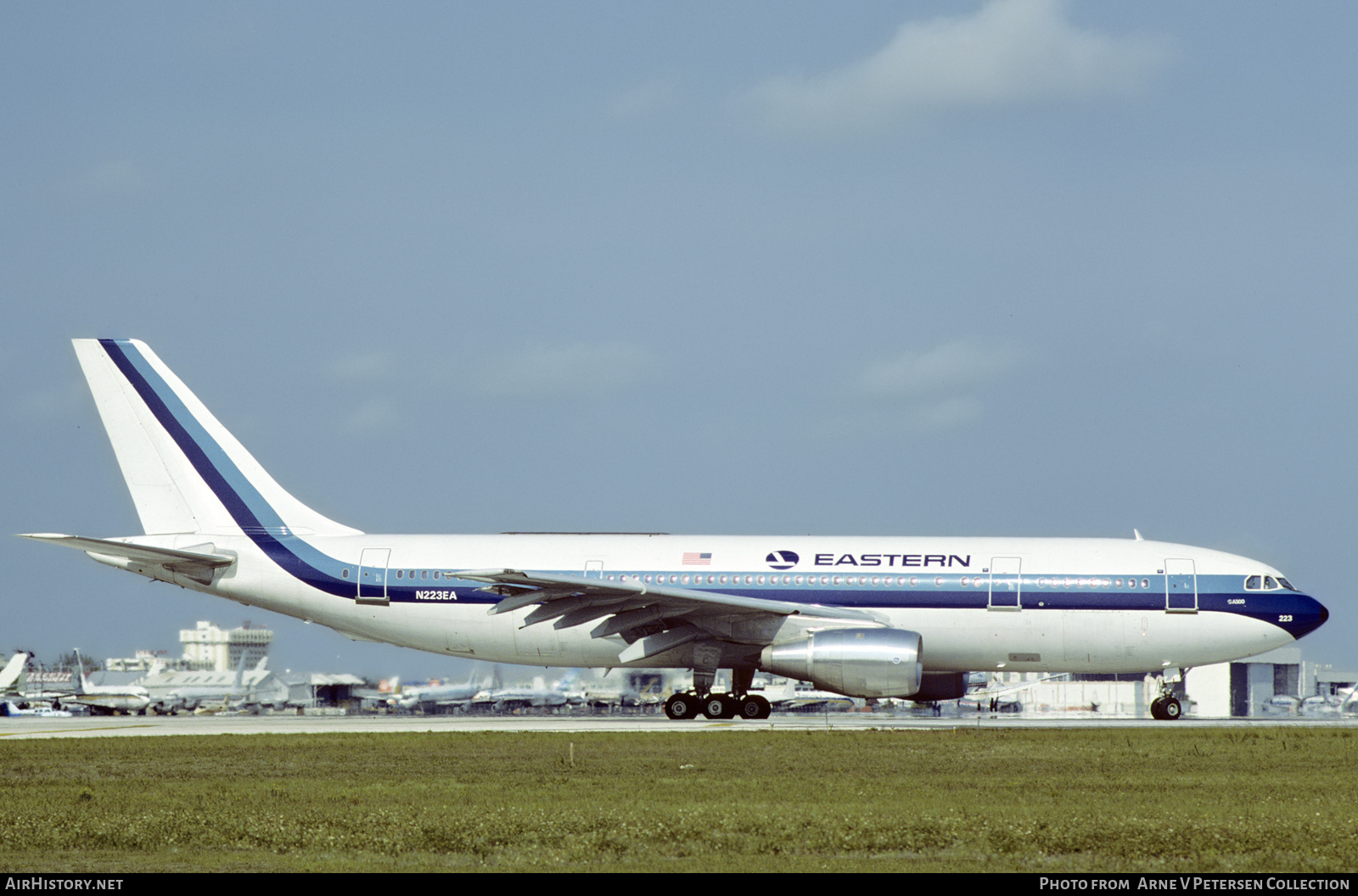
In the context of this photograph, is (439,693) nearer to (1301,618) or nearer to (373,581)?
(373,581)

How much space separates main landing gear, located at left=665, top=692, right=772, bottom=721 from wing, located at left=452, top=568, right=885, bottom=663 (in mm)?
1492

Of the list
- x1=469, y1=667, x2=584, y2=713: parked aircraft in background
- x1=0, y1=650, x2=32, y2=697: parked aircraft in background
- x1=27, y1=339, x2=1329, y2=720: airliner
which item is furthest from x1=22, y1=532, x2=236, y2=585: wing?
x1=0, y1=650, x2=32, y2=697: parked aircraft in background

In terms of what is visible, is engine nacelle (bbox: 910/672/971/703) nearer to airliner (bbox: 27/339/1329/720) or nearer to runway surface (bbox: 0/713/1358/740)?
airliner (bbox: 27/339/1329/720)

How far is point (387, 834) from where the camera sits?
12.9m

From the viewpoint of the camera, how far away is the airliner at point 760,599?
29938 mm

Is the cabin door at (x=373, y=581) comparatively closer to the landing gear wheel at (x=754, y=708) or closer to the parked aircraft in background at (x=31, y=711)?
the landing gear wheel at (x=754, y=708)

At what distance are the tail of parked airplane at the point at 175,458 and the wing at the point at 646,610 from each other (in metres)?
5.60

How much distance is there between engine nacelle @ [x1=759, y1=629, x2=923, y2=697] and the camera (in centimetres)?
2833

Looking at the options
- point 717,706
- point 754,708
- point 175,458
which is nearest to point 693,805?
point 717,706

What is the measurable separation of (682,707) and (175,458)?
13.2 m

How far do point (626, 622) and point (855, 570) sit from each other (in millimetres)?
4857

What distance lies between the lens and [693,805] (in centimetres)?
1488

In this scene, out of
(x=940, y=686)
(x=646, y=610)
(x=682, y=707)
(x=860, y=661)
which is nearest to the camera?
(x=860, y=661)
